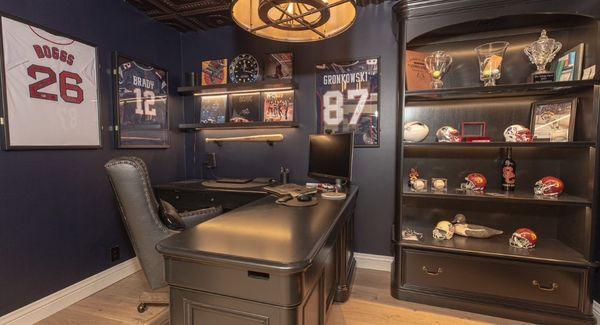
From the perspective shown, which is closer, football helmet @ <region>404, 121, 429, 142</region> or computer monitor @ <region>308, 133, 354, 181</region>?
computer monitor @ <region>308, 133, 354, 181</region>

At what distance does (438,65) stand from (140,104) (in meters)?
2.66

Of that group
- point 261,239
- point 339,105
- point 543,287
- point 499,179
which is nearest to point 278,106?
point 339,105

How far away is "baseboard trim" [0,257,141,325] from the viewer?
1.82 metres

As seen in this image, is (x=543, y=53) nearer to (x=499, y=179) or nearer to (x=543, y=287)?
(x=499, y=179)

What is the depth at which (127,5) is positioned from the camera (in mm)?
2566

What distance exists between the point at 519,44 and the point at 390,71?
0.96 metres

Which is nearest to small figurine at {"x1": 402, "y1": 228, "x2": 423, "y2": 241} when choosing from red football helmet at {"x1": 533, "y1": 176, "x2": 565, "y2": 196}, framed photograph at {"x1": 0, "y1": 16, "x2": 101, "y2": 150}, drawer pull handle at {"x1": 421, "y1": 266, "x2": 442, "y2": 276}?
drawer pull handle at {"x1": 421, "y1": 266, "x2": 442, "y2": 276}

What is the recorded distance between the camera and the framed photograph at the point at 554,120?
76.1 inches

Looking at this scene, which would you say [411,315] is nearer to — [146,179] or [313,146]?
[313,146]

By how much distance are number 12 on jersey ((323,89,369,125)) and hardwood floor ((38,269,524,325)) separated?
1522 millimetres

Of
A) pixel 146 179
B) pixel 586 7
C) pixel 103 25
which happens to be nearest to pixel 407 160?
pixel 586 7

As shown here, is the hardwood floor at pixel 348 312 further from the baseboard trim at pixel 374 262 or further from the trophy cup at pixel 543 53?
the trophy cup at pixel 543 53

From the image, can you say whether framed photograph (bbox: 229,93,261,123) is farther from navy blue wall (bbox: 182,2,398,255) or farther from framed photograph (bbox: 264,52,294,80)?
framed photograph (bbox: 264,52,294,80)

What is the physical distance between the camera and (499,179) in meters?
2.26
